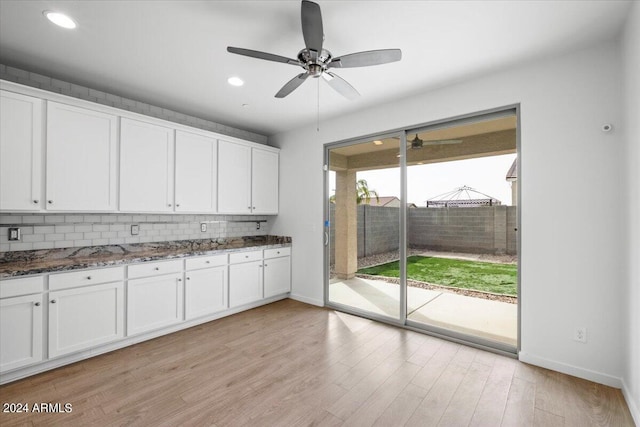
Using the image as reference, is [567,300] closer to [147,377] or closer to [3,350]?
[147,377]

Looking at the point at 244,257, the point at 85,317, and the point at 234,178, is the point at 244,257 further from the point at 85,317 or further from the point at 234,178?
the point at 85,317

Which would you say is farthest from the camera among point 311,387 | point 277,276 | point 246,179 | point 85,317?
point 277,276

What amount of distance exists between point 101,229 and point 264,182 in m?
2.18

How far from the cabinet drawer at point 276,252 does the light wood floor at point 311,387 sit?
1.40m

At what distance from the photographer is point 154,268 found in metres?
3.18

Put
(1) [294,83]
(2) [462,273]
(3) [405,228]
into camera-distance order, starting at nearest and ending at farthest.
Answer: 1. (1) [294,83]
2. (2) [462,273]
3. (3) [405,228]

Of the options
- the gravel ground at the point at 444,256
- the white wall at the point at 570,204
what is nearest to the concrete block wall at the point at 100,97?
the gravel ground at the point at 444,256

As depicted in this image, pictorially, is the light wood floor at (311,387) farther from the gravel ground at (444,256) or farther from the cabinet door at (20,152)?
the cabinet door at (20,152)

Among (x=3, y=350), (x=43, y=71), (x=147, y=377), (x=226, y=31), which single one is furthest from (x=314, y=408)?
(x=43, y=71)

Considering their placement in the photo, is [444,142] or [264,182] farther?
[264,182]

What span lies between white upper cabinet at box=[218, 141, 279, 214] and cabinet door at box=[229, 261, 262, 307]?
0.81 m

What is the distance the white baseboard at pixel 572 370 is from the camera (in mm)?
2305

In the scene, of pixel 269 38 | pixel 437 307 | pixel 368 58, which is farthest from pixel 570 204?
pixel 269 38

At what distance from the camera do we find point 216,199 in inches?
160
